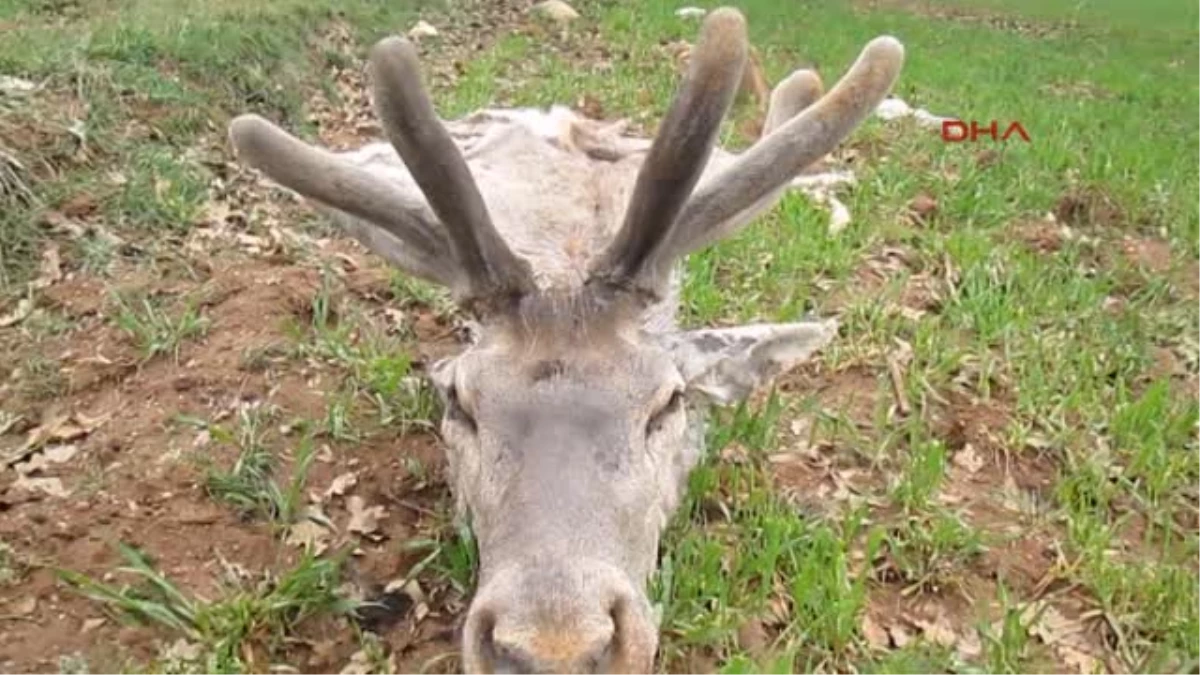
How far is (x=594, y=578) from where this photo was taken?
2619 millimetres

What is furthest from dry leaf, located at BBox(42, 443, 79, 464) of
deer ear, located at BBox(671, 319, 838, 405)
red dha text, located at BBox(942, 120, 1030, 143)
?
red dha text, located at BBox(942, 120, 1030, 143)

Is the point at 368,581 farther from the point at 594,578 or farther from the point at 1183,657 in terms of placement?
the point at 1183,657

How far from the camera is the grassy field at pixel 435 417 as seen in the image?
3.48 metres

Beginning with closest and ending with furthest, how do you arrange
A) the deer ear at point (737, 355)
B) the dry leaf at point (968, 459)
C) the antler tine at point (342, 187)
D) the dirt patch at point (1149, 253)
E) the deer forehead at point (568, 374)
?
1. the deer forehead at point (568, 374)
2. the antler tine at point (342, 187)
3. the deer ear at point (737, 355)
4. the dry leaf at point (968, 459)
5. the dirt patch at point (1149, 253)

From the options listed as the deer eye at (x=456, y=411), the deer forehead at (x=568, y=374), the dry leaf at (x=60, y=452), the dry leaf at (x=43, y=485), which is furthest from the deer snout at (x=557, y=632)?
the dry leaf at (x=60, y=452)

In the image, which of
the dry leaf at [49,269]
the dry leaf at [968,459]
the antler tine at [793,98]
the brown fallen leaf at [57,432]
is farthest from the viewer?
the dry leaf at [49,269]

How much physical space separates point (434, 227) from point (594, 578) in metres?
1.37

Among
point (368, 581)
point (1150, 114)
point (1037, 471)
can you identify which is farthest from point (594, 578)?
point (1150, 114)

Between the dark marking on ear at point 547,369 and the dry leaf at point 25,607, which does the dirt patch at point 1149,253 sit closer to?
the dark marking on ear at point 547,369

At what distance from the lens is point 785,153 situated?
3.49m

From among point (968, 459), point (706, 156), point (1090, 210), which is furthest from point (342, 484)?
point (1090, 210)

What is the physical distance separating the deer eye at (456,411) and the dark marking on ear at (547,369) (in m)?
0.24

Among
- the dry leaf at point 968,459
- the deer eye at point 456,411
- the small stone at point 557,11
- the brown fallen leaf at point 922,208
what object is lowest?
the small stone at point 557,11

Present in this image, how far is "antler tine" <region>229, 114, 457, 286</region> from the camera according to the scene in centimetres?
339
